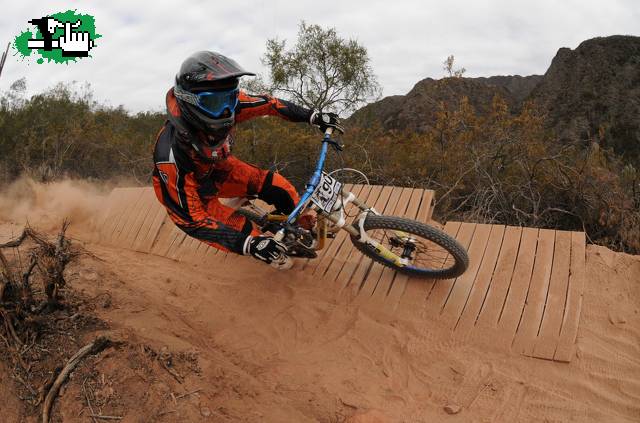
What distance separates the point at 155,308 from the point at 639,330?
401cm

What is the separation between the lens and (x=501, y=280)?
441cm

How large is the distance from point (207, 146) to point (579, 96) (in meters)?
11.7

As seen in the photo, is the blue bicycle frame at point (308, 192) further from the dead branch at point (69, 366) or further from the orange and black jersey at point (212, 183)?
the dead branch at point (69, 366)

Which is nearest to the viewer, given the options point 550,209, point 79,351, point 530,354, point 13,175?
point 79,351

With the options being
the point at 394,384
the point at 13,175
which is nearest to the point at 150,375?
the point at 394,384

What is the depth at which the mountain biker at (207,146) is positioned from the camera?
3.49 metres

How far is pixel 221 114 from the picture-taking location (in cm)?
361

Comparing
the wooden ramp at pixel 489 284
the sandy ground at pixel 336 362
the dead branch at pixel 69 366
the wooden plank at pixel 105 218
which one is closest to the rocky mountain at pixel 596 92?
the wooden ramp at pixel 489 284

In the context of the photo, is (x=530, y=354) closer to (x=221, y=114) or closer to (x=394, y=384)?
(x=394, y=384)

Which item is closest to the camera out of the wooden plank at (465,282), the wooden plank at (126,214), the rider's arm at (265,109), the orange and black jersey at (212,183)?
the orange and black jersey at (212,183)

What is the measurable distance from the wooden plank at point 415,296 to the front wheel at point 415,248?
0.09 metres

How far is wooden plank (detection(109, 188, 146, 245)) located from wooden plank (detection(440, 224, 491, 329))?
466 centimetres

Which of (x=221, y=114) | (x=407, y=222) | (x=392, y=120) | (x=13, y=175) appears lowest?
(x=13, y=175)

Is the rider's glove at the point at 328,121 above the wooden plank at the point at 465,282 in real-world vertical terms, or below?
above
